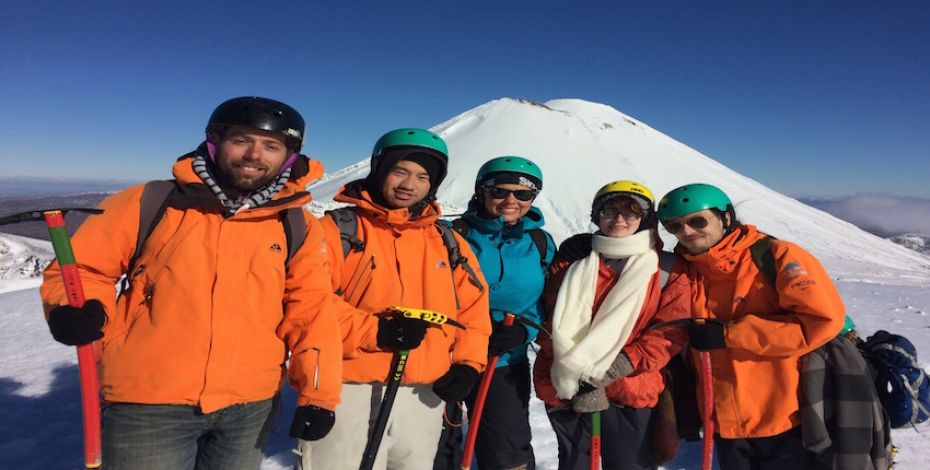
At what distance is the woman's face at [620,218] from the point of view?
2.98m

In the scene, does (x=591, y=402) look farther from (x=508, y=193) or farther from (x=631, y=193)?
(x=508, y=193)

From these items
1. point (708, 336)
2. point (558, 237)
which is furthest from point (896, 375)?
point (558, 237)

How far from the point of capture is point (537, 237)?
3322 mm

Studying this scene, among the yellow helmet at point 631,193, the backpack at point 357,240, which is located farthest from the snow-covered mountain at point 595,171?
the backpack at point 357,240

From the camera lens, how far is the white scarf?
2688 mm

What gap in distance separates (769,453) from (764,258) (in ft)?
3.73

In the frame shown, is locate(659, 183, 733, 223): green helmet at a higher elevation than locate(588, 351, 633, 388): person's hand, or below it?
higher

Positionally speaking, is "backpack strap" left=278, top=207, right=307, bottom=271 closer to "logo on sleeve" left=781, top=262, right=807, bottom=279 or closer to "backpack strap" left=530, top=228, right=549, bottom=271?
"backpack strap" left=530, top=228, right=549, bottom=271

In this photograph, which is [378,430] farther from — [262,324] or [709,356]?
[709,356]

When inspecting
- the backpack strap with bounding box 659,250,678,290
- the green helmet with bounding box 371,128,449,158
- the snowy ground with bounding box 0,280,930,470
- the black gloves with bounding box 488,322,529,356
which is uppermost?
the green helmet with bounding box 371,128,449,158

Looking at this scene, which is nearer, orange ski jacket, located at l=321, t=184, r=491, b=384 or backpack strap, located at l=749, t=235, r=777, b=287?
orange ski jacket, located at l=321, t=184, r=491, b=384

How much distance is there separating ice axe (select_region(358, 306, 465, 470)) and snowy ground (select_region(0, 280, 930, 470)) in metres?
0.50

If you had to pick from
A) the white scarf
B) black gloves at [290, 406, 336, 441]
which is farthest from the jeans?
the white scarf

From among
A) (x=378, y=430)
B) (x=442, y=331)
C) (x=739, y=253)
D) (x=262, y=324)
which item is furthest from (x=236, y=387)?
(x=739, y=253)
